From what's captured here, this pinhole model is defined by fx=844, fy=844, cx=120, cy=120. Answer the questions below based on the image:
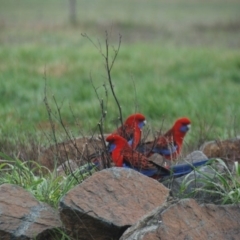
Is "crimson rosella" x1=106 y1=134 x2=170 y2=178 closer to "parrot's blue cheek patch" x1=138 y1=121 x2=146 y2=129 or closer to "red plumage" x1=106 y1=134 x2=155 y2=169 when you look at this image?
"red plumage" x1=106 y1=134 x2=155 y2=169

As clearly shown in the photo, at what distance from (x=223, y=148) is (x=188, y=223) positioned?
2.21 m

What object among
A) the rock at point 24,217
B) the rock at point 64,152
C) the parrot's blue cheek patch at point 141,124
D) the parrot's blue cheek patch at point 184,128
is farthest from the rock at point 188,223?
the parrot's blue cheek patch at point 184,128

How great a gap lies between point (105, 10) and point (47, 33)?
10981 millimetres

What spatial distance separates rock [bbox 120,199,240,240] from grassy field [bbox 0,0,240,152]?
1.64m

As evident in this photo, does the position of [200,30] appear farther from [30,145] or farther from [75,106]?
[30,145]

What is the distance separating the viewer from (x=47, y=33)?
860 inches

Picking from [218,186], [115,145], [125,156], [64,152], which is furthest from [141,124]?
[218,186]

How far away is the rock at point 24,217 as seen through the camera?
16.8 ft

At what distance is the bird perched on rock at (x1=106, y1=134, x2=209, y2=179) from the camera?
5.89m

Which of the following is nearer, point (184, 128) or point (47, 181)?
point (47, 181)

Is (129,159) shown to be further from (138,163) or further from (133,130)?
(133,130)

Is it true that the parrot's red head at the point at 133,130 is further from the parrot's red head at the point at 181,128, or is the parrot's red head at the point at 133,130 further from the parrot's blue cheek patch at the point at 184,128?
the parrot's blue cheek patch at the point at 184,128

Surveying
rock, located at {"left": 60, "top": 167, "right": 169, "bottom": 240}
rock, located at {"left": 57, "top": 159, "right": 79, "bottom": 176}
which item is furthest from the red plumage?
rock, located at {"left": 60, "top": 167, "right": 169, "bottom": 240}

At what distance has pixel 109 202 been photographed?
5.16 meters
